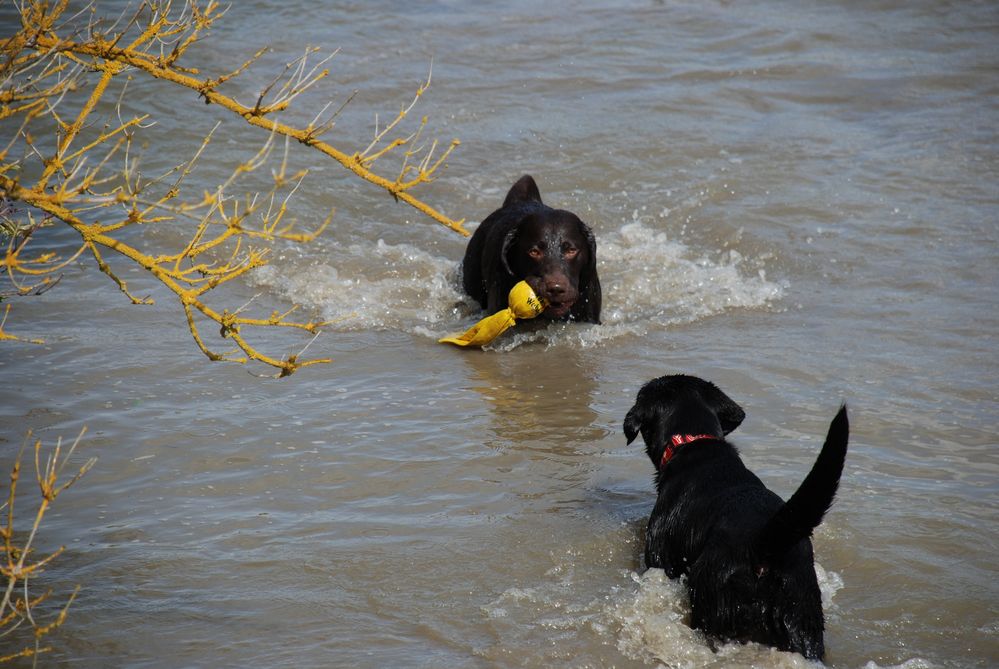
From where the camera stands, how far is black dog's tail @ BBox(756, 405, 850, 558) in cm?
353

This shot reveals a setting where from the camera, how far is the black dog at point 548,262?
25.8 feet

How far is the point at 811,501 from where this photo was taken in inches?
144

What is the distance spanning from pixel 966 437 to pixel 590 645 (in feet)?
9.35

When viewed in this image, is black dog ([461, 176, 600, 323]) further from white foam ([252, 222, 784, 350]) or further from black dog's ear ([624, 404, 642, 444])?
black dog's ear ([624, 404, 642, 444])

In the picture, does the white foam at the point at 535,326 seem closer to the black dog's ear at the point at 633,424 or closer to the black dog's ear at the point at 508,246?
the black dog's ear at the point at 508,246

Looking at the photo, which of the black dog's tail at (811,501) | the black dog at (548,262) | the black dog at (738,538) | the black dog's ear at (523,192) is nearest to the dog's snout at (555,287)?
the black dog at (548,262)

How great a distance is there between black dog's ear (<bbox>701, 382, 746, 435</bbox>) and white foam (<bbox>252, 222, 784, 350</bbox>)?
2606 mm

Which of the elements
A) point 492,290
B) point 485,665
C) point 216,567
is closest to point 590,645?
point 485,665

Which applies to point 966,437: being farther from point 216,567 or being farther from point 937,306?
point 216,567

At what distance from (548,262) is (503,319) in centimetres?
55

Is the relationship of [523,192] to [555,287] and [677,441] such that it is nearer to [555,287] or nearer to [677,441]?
→ [555,287]

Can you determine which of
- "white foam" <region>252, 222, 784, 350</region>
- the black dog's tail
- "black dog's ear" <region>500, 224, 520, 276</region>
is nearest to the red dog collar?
the black dog's tail

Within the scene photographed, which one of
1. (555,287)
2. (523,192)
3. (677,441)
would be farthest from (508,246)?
(677,441)

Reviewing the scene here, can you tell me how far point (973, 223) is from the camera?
9773mm
